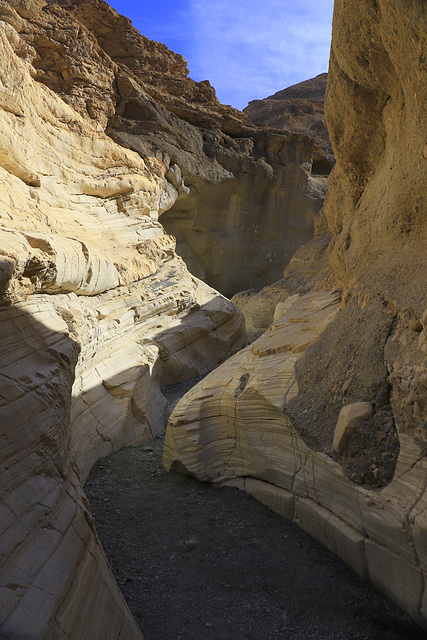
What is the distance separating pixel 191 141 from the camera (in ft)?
38.4

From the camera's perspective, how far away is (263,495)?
408cm

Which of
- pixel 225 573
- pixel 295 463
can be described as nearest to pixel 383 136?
pixel 295 463

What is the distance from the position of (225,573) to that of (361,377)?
6.08 feet

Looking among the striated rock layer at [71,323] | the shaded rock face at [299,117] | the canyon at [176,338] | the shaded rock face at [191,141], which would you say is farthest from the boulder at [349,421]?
the shaded rock face at [299,117]

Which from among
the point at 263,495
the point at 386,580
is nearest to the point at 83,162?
the point at 263,495

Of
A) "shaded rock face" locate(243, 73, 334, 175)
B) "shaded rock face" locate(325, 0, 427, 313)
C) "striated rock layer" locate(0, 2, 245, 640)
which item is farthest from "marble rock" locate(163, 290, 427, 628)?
"shaded rock face" locate(243, 73, 334, 175)

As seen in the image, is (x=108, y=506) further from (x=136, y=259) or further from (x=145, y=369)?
(x=136, y=259)

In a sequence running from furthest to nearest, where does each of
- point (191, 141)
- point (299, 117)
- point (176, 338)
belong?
1. point (299, 117)
2. point (191, 141)
3. point (176, 338)

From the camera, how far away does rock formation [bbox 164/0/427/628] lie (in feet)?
9.09

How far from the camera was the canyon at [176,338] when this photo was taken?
262 cm

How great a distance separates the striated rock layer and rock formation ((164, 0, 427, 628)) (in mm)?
1568

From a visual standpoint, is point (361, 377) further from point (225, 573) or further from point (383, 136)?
point (383, 136)

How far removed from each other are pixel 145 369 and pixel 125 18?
35.7 feet

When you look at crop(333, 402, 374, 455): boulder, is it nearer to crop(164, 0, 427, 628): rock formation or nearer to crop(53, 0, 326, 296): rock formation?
crop(164, 0, 427, 628): rock formation
